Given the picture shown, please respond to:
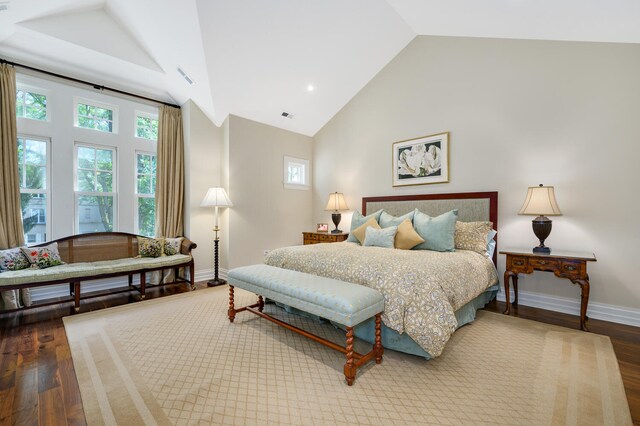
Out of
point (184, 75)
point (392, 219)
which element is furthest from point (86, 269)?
point (392, 219)

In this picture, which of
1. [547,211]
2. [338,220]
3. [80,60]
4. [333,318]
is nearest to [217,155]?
[80,60]

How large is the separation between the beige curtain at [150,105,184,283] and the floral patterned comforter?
2.72 m

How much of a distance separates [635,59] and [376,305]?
145 inches

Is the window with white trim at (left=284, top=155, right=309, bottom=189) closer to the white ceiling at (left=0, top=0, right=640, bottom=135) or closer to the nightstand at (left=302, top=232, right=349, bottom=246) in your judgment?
the nightstand at (left=302, top=232, right=349, bottom=246)

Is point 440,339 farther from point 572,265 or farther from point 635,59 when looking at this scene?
point 635,59

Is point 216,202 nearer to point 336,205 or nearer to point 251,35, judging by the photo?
point 336,205

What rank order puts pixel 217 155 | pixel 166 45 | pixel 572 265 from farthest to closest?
pixel 217 155 → pixel 166 45 → pixel 572 265

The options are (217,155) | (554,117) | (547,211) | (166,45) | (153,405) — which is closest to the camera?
(153,405)

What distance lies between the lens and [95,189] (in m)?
4.29

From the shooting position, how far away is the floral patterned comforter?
2.08 m

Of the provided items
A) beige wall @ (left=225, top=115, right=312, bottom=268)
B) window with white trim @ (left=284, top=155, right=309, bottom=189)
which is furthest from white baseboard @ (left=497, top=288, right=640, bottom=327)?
window with white trim @ (left=284, top=155, right=309, bottom=189)

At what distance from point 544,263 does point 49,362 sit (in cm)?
464

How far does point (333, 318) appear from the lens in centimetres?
202

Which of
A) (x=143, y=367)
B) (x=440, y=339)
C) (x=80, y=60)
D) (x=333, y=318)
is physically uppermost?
(x=80, y=60)
